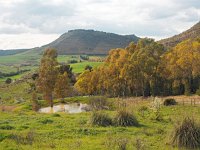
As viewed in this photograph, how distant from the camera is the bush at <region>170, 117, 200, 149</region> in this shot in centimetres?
2205

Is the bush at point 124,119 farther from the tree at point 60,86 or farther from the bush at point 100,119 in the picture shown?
the tree at point 60,86

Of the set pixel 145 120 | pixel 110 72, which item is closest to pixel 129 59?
pixel 110 72

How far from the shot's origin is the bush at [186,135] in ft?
72.3

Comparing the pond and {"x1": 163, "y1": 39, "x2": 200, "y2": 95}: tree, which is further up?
{"x1": 163, "y1": 39, "x2": 200, "y2": 95}: tree

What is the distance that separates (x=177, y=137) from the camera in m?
22.3

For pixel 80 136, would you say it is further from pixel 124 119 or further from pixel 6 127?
pixel 6 127

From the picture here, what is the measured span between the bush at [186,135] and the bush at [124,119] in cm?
741

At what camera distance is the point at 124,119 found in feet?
98.7

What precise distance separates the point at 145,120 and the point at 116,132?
8082mm

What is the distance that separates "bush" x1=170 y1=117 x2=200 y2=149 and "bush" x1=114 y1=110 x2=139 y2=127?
7408 mm

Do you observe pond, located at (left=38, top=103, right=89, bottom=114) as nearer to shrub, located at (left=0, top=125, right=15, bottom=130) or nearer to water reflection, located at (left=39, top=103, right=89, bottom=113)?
water reflection, located at (left=39, top=103, right=89, bottom=113)

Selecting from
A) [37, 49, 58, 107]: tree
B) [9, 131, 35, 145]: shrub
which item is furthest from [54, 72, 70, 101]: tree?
[9, 131, 35, 145]: shrub

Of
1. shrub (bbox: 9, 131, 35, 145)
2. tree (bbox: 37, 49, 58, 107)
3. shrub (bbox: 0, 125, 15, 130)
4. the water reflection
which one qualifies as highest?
tree (bbox: 37, 49, 58, 107)

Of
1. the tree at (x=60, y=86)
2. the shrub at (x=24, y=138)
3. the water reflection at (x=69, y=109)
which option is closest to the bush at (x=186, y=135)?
the shrub at (x=24, y=138)
